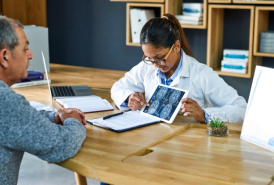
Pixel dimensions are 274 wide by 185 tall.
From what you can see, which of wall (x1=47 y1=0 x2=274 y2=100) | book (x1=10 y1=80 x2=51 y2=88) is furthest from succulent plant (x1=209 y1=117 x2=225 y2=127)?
wall (x1=47 y1=0 x2=274 y2=100)

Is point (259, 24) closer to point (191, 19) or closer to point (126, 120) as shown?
A: point (191, 19)

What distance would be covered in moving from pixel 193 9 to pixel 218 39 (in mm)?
366

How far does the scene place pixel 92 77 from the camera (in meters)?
3.33

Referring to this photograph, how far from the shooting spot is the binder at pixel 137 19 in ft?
12.8

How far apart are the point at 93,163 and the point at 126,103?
0.86 meters

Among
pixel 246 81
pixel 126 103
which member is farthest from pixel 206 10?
pixel 126 103

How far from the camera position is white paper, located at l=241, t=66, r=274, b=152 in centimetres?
159

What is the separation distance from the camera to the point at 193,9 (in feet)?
12.0

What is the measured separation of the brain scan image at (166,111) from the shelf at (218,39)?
1.71 metres

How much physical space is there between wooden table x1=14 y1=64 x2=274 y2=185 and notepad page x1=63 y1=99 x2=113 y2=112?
1.11ft

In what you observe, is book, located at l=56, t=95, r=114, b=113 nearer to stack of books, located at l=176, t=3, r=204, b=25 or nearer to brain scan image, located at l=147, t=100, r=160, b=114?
brain scan image, located at l=147, t=100, r=160, b=114

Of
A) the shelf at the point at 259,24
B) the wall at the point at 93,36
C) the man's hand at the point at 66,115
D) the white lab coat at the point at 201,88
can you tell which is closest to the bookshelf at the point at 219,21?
the shelf at the point at 259,24

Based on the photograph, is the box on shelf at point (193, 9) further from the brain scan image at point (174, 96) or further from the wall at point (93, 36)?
the brain scan image at point (174, 96)

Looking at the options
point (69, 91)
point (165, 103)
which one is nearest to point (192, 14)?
point (69, 91)
